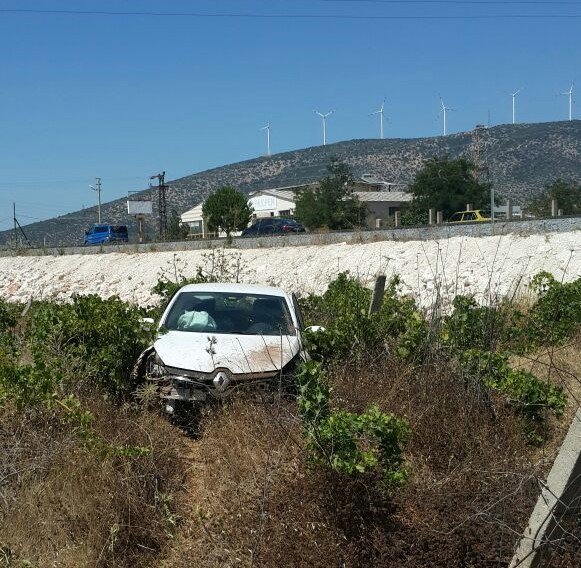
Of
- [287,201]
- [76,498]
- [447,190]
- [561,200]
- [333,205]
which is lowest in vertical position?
[76,498]

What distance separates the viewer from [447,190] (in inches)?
2352

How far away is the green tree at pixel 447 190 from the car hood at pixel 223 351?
165 feet

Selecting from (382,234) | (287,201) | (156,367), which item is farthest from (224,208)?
(156,367)

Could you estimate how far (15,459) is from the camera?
6312mm

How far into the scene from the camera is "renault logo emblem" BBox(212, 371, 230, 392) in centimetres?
795

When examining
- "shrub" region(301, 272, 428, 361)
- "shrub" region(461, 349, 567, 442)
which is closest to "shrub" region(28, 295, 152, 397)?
"shrub" region(301, 272, 428, 361)

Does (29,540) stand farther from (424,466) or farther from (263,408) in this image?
(424,466)

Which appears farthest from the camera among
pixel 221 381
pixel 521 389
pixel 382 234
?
pixel 382 234

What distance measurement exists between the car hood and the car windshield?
0.28 meters

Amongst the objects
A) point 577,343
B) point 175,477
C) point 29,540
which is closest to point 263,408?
point 175,477

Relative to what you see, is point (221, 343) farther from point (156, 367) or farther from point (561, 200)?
point (561, 200)

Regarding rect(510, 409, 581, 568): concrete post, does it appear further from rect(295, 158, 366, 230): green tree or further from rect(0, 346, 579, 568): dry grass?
rect(295, 158, 366, 230): green tree

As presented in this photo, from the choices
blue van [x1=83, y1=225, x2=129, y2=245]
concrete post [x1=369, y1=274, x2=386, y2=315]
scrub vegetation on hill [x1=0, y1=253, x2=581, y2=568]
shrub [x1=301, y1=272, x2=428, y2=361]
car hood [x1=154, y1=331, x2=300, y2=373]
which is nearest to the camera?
scrub vegetation on hill [x1=0, y1=253, x2=581, y2=568]

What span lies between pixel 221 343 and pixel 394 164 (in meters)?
170
